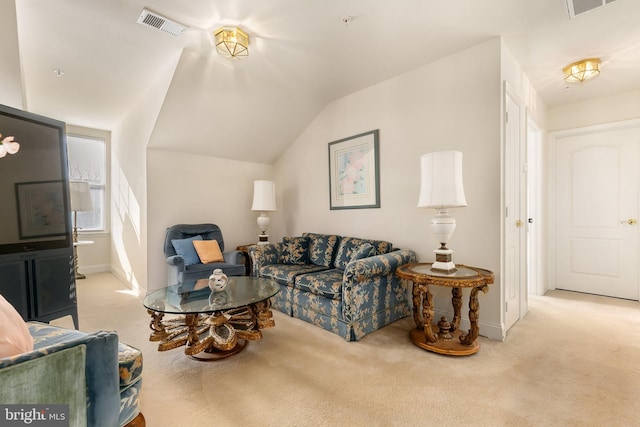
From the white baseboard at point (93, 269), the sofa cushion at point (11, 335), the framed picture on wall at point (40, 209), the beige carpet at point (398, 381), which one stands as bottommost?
the beige carpet at point (398, 381)

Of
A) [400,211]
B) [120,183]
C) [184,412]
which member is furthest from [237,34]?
[120,183]

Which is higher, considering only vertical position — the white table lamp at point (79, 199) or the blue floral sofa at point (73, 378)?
the white table lamp at point (79, 199)

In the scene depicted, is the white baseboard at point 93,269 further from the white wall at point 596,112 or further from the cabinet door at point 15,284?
the white wall at point 596,112

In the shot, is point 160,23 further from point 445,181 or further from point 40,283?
point 445,181

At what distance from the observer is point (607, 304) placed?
3316 mm

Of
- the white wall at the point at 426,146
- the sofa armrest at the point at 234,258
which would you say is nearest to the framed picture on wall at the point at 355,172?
the white wall at the point at 426,146

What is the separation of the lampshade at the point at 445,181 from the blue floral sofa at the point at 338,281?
717 mm

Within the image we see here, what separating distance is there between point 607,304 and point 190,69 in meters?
5.29

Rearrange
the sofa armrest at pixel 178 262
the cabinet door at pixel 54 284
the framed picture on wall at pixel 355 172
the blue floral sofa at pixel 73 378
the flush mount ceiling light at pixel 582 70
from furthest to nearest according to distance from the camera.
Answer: the framed picture on wall at pixel 355 172, the sofa armrest at pixel 178 262, the flush mount ceiling light at pixel 582 70, the cabinet door at pixel 54 284, the blue floral sofa at pixel 73 378

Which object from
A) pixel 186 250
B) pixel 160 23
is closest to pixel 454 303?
pixel 186 250

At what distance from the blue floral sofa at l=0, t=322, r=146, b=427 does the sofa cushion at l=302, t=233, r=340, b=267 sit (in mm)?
2546

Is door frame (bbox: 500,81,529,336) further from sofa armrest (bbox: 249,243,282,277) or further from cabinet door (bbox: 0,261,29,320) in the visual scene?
cabinet door (bbox: 0,261,29,320)

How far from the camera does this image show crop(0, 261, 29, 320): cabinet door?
2.08 metres

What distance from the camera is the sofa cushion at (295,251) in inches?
139
